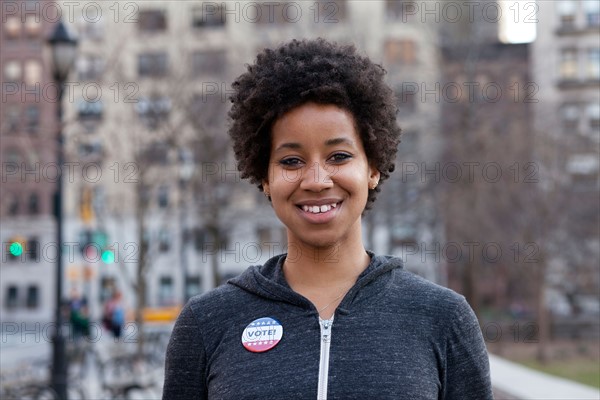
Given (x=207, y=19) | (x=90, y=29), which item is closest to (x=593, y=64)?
(x=207, y=19)

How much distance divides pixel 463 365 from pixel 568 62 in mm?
60209

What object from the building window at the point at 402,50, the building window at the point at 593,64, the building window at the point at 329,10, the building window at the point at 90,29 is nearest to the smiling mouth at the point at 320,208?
the building window at the point at 329,10

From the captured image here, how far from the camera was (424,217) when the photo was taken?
125 ft

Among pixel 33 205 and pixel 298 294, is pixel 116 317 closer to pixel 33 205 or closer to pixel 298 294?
pixel 298 294

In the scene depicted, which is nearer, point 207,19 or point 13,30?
point 207,19

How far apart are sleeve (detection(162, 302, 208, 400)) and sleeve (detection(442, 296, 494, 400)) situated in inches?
26.3

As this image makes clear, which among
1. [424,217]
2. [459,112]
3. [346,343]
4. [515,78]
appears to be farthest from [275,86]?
[515,78]

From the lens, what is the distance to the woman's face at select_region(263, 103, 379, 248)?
2922 mm

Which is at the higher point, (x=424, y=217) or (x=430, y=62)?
(x=430, y=62)

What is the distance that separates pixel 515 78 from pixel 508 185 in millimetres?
13338

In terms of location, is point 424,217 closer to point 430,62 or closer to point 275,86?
point 430,62

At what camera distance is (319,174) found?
292 centimetres

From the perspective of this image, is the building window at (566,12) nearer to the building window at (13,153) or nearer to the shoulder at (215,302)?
the building window at (13,153)

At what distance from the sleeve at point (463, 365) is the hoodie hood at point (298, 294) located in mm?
227
